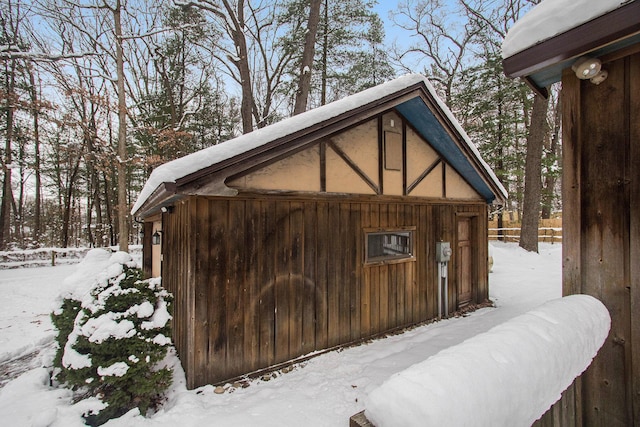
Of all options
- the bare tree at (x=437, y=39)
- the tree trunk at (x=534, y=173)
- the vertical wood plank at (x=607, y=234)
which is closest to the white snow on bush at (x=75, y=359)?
the vertical wood plank at (x=607, y=234)

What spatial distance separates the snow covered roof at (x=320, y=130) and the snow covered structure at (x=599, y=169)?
222 centimetres

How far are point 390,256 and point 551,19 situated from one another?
12.8ft

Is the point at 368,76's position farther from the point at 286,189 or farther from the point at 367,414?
the point at 367,414

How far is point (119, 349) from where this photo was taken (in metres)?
3.12

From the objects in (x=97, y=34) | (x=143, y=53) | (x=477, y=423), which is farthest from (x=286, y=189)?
(x=143, y=53)

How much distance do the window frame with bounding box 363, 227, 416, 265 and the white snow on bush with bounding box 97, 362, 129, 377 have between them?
338 cm

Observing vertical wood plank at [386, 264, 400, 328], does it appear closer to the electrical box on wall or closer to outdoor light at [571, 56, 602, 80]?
the electrical box on wall

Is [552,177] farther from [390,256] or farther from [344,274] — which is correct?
[344,274]

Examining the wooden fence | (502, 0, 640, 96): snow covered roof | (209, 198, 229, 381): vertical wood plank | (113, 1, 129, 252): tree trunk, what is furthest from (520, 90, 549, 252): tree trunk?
(113, 1, 129, 252): tree trunk

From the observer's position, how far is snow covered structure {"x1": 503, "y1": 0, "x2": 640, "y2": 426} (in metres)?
2.01

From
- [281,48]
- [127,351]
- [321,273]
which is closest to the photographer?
[127,351]

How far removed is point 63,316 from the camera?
374cm

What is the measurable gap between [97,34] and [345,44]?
32.0ft

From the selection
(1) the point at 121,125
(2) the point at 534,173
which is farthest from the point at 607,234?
(1) the point at 121,125
